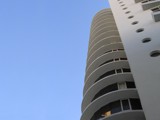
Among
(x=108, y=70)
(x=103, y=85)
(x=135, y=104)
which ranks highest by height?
(x=108, y=70)

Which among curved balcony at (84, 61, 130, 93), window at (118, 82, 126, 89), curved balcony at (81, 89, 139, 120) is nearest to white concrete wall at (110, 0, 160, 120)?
curved balcony at (81, 89, 139, 120)

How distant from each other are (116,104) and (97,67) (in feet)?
21.6

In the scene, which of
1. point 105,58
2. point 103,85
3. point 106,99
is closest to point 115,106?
point 106,99

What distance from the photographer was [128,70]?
2219 centimetres

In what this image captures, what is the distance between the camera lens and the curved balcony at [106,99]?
18.4 metres

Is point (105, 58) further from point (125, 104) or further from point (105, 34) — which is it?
point (125, 104)

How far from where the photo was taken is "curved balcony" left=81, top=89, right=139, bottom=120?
60.3 ft

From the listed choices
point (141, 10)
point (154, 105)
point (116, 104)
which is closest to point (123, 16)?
point (141, 10)

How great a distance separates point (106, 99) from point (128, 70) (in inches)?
147

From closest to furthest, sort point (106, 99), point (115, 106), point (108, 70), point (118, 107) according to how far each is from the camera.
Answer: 1. point (118, 107)
2. point (115, 106)
3. point (106, 99)
4. point (108, 70)

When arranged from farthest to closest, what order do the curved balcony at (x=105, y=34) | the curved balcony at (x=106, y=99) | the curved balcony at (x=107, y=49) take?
the curved balcony at (x=105, y=34)
the curved balcony at (x=107, y=49)
the curved balcony at (x=106, y=99)

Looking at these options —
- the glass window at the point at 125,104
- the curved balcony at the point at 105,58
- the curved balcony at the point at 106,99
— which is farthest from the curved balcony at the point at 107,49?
the glass window at the point at 125,104

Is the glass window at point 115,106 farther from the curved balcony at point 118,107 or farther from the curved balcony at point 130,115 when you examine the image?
the curved balcony at point 130,115

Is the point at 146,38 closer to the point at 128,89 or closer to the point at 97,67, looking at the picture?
the point at 128,89
